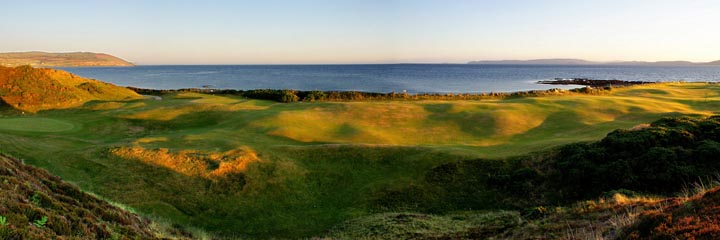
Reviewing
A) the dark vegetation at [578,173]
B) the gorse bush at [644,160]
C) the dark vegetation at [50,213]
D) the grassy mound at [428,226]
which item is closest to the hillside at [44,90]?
the dark vegetation at [50,213]

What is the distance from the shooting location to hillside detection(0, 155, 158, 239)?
21.2 ft

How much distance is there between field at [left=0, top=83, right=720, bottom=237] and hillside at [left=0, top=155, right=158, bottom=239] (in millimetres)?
7330

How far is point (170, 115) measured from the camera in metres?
44.1

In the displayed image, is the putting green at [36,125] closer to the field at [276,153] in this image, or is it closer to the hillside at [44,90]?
the field at [276,153]

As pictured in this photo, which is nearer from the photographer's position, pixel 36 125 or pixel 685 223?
pixel 685 223

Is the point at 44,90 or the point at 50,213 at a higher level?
the point at 50,213

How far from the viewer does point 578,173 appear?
20.2m

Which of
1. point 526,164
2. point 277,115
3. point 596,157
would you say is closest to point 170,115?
point 277,115

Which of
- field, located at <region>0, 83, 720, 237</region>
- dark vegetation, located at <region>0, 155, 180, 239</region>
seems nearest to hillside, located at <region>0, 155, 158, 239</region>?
dark vegetation, located at <region>0, 155, 180, 239</region>

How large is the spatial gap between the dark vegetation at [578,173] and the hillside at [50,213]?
519 inches

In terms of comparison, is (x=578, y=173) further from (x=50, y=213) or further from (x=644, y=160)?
(x=50, y=213)

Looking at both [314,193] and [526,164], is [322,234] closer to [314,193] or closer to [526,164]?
[314,193]

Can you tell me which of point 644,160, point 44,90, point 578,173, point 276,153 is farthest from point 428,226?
point 44,90

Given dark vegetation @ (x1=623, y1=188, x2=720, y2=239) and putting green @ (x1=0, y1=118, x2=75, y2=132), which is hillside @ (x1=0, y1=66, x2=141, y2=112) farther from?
dark vegetation @ (x1=623, y1=188, x2=720, y2=239)
